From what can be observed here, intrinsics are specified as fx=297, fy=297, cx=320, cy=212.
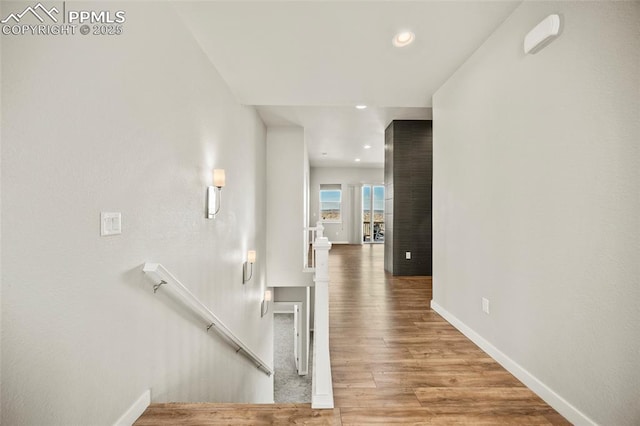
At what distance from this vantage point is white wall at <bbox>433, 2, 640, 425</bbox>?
1.41 meters

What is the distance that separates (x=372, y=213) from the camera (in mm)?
11484

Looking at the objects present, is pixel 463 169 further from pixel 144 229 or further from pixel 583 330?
pixel 144 229

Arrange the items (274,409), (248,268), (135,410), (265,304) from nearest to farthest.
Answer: (135,410) < (274,409) < (248,268) < (265,304)

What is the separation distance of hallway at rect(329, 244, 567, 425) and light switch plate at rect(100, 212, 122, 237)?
1.64 metres

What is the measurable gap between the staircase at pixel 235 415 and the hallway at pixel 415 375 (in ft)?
0.56

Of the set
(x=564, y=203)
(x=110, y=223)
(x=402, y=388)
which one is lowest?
(x=402, y=388)

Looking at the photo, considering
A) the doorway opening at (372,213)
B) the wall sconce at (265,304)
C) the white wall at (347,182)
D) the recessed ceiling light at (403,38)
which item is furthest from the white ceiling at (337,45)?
the doorway opening at (372,213)

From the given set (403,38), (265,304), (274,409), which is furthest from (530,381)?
(265,304)

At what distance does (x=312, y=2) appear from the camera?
2.09 meters

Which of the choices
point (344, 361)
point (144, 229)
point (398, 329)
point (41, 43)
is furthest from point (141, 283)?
point (398, 329)

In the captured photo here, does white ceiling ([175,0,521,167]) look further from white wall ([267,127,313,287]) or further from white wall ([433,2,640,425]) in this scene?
white wall ([267,127,313,287])

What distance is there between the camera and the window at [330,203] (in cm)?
1154

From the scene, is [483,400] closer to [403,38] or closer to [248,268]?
[403,38]

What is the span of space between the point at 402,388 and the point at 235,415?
3.62ft
